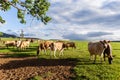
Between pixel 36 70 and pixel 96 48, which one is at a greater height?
pixel 96 48

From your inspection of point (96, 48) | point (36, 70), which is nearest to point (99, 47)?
point (96, 48)

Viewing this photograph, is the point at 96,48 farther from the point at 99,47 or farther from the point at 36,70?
the point at 36,70

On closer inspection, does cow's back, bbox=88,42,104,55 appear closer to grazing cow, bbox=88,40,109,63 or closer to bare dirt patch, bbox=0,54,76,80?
grazing cow, bbox=88,40,109,63

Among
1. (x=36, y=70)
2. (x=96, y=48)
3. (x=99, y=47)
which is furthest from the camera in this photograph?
(x=96, y=48)

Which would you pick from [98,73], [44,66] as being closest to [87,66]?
[98,73]

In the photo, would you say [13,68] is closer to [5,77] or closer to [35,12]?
[5,77]

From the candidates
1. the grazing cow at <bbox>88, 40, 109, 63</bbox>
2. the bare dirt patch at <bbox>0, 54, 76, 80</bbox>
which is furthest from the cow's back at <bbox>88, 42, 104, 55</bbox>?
the bare dirt patch at <bbox>0, 54, 76, 80</bbox>

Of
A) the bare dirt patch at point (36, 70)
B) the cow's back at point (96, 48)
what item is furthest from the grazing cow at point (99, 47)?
the bare dirt patch at point (36, 70)

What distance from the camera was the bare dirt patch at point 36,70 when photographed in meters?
28.3

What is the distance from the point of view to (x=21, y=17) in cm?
4072

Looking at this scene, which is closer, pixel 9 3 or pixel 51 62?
pixel 51 62

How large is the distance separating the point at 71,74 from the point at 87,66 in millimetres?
3084

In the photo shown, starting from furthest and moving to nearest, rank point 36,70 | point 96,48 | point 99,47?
point 96,48, point 99,47, point 36,70

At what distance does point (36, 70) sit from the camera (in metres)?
30.5
